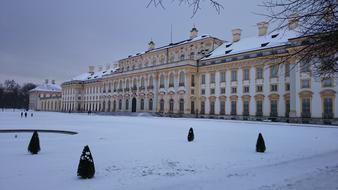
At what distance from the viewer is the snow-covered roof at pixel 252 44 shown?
39.0 meters

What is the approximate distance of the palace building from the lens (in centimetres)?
3375

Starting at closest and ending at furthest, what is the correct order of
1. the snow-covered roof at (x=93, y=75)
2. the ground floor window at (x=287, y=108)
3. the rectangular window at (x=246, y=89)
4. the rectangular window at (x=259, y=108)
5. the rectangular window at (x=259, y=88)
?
the ground floor window at (x=287, y=108), the rectangular window at (x=259, y=108), the rectangular window at (x=259, y=88), the rectangular window at (x=246, y=89), the snow-covered roof at (x=93, y=75)

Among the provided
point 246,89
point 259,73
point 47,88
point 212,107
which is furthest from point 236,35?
point 47,88

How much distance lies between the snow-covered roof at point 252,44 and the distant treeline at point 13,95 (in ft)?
298

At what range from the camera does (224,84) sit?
4503 cm

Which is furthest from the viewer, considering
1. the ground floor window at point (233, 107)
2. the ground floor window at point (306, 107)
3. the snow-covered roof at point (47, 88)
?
the snow-covered roof at point (47, 88)

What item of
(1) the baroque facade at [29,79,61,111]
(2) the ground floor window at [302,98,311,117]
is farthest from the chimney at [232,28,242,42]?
(1) the baroque facade at [29,79,61,111]

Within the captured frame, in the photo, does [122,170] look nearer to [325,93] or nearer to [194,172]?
[194,172]

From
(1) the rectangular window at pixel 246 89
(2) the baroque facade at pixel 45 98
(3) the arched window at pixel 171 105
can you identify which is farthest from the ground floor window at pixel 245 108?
(2) the baroque facade at pixel 45 98

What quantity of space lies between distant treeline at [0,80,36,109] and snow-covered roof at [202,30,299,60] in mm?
90751

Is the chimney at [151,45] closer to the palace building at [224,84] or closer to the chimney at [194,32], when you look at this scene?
the palace building at [224,84]

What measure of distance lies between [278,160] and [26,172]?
8.10 meters

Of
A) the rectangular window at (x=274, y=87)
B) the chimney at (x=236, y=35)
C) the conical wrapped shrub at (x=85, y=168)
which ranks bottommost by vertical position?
the conical wrapped shrub at (x=85, y=168)

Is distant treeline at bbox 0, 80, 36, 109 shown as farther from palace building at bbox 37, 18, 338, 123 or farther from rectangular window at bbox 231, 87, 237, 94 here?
rectangular window at bbox 231, 87, 237, 94
